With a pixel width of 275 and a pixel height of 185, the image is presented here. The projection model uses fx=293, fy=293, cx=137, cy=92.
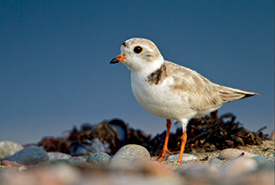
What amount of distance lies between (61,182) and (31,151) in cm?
443

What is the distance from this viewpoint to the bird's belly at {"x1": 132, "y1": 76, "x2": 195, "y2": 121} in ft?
15.7

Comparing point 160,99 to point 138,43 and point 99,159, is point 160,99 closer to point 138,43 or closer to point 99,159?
point 138,43

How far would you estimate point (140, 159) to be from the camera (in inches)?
169

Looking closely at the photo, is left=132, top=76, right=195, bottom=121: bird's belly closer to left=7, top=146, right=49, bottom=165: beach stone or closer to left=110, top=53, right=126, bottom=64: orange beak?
left=110, top=53, right=126, bottom=64: orange beak

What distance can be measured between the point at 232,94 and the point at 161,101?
1.95m

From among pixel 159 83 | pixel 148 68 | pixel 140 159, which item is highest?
pixel 148 68

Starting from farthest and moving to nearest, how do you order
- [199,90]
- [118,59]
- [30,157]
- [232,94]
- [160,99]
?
[30,157] < [232,94] < [199,90] < [118,59] < [160,99]

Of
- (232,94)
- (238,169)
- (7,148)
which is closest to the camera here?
(238,169)

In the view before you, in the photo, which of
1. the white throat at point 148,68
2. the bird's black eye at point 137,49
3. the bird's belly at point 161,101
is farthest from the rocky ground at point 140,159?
the bird's black eye at point 137,49

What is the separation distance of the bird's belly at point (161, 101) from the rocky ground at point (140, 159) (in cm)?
74

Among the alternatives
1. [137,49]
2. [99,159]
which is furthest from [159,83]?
[99,159]

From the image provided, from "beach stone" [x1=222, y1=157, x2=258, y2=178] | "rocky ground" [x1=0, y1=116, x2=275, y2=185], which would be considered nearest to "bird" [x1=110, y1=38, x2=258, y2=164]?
"rocky ground" [x1=0, y1=116, x2=275, y2=185]

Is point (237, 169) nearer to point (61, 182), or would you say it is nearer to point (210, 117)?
point (61, 182)

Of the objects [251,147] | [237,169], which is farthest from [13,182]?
[251,147]
